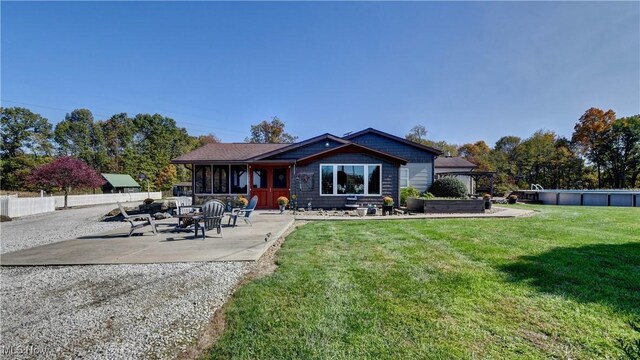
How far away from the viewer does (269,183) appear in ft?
51.1

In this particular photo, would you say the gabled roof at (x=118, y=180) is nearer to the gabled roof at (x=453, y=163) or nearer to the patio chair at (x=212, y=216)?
the patio chair at (x=212, y=216)

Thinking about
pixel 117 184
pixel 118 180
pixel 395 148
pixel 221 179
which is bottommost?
pixel 117 184

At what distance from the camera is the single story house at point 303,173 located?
14.5m

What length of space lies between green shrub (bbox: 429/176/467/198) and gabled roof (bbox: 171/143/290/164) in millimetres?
9491

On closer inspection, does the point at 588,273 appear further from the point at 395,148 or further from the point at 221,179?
the point at 221,179

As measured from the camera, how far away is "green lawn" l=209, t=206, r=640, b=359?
8.54 ft

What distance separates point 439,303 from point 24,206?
22238 millimetres

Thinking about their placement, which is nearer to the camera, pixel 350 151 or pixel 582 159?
pixel 350 151

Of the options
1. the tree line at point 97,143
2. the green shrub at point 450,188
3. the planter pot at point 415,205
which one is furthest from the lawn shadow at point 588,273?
the tree line at point 97,143

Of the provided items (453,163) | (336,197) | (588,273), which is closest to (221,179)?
(336,197)

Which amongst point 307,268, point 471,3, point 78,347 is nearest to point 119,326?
point 78,347

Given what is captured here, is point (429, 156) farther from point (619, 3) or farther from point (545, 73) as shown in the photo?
point (619, 3)

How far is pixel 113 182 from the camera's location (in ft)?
108

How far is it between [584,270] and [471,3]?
11758 mm
